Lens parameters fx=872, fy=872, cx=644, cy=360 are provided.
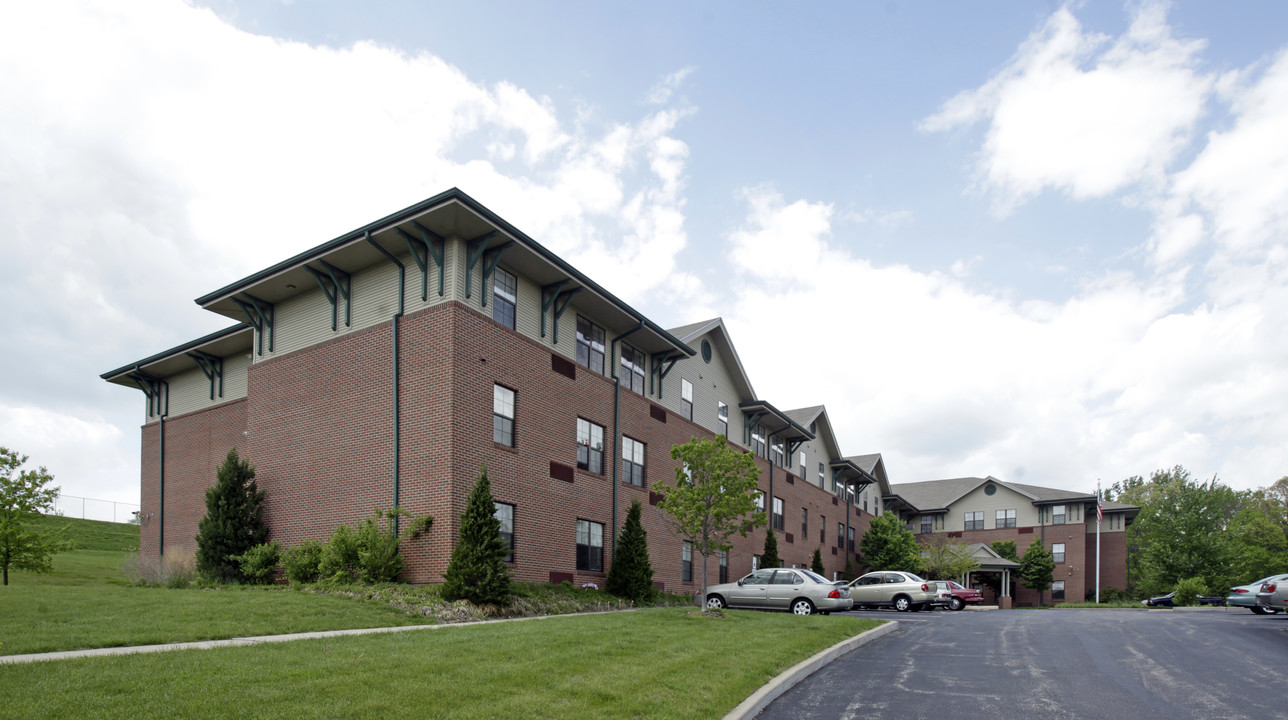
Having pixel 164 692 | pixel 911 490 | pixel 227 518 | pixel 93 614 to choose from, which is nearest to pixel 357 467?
pixel 227 518

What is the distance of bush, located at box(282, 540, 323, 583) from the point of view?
21.1 m

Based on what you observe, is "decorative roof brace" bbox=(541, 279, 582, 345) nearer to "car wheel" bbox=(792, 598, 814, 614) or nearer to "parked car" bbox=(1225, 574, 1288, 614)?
"car wheel" bbox=(792, 598, 814, 614)

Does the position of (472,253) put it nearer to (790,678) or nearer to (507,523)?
(507,523)

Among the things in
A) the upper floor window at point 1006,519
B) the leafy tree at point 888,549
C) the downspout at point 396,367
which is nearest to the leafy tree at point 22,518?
the downspout at point 396,367

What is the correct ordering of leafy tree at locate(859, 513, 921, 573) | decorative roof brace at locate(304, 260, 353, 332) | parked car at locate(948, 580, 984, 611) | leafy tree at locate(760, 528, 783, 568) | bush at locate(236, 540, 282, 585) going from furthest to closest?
leafy tree at locate(859, 513, 921, 573)
parked car at locate(948, 580, 984, 611)
leafy tree at locate(760, 528, 783, 568)
decorative roof brace at locate(304, 260, 353, 332)
bush at locate(236, 540, 282, 585)

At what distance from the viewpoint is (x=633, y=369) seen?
29891 mm

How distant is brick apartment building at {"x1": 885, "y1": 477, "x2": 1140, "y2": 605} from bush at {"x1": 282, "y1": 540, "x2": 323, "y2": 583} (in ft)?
169

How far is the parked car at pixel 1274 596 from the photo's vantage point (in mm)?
28953

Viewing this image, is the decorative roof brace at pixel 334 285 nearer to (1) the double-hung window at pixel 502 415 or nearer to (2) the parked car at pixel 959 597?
(1) the double-hung window at pixel 502 415

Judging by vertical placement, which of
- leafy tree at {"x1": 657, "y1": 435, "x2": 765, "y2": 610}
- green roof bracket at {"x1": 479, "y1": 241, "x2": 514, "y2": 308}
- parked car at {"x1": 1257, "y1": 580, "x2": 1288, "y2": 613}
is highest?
green roof bracket at {"x1": 479, "y1": 241, "x2": 514, "y2": 308}

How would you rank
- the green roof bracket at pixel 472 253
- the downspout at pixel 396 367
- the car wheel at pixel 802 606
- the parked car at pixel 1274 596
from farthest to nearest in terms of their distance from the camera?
the parked car at pixel 1274 596 < the car wheel at pixel 802 606 < the green roof bracket at pixel 472 253 < the downspout at pixel 396 367

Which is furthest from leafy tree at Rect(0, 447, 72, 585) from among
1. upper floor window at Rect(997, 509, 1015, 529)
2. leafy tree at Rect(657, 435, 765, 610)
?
upper floor window at Rect(997, 509, 1015, 529)

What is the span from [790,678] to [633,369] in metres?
18.5

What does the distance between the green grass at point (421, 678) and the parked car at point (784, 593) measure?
11592 mm
